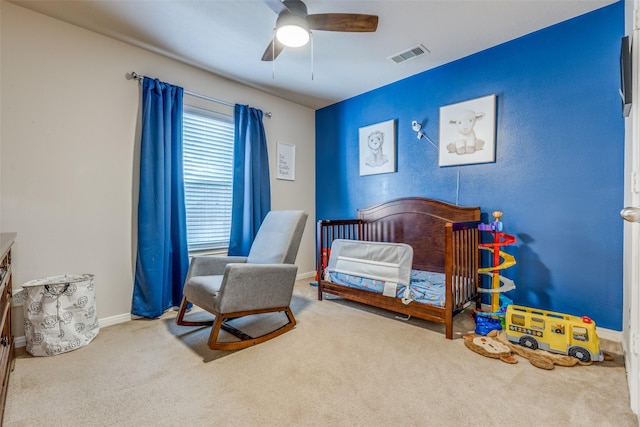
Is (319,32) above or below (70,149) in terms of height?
above

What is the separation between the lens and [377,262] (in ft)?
8.43

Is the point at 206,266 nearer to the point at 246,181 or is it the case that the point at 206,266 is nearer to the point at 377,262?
the point at 246,181

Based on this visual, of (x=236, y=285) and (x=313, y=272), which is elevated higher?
(x=236, y=285)

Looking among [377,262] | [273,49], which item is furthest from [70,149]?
[377,262]

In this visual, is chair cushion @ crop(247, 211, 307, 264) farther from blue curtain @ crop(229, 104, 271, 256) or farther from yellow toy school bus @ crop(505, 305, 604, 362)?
yellow toy school bus @ crop(505, 305, 604, 362)

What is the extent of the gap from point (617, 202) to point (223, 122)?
349 centimetres

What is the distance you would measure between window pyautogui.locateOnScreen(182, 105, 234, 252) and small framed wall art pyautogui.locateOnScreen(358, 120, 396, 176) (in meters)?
1.58

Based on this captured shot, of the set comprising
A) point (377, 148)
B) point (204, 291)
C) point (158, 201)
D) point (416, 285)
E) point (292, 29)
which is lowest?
point (416, 285)

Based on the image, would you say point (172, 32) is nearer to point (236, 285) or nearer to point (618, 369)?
point (236, 285)

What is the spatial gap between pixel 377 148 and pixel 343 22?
5.89 feet

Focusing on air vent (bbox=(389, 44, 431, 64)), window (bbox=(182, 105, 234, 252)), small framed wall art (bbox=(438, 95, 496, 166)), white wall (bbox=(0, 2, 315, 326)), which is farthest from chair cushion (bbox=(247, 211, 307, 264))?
air vent (bbox=(389, 44, 431, 64))

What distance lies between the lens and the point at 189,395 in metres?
1.52

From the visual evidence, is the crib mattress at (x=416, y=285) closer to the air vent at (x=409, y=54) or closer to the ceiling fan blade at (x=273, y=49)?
the ceiling fan blade at (x=273, y=49)

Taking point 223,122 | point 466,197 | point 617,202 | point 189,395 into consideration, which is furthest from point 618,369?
point 223,122
